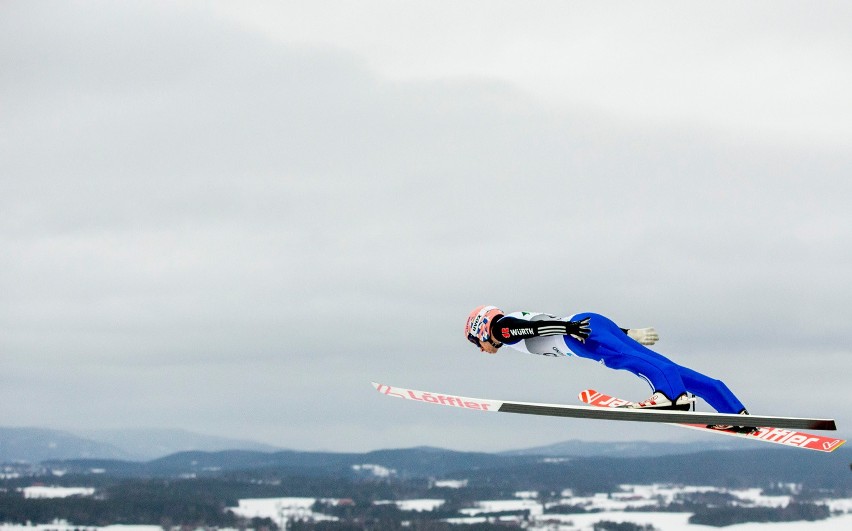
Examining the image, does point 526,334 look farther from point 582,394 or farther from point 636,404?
A: point 582,394

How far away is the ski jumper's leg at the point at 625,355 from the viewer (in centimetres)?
1752

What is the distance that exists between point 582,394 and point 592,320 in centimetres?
455

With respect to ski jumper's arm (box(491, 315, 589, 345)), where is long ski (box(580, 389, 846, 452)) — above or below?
below

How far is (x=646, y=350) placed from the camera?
1795 cm

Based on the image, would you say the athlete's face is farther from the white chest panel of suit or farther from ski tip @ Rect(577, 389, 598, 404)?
ski tip @ Rect(577, 389, 598, 404)

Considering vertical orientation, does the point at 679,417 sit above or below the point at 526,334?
below

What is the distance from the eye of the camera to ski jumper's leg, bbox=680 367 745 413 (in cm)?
1803

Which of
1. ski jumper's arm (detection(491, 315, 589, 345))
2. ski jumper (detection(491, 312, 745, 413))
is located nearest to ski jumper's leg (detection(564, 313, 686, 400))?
ski jumper (detection(491, 312, 745, 413))

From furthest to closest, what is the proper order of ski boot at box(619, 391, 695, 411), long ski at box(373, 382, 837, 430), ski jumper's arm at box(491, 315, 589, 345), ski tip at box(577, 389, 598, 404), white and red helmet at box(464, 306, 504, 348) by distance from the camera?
ski tip at box(577, 389, 598, 404), white and red helmet at box(464, 306, 504, 348), ski jumper's arm at box(491, 315, 589, 345), ski boot at box(619, 391, 695, 411), long ski at box(373, 382, 837, 430)

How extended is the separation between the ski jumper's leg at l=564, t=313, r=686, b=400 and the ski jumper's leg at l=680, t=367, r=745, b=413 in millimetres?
210

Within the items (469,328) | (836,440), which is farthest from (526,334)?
(836,440)

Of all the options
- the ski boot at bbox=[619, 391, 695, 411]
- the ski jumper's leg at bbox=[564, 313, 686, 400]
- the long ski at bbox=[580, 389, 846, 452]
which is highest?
the ski jumper's leg at bbox=[564, 313, 686, 400]

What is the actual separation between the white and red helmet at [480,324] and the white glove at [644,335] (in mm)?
2533

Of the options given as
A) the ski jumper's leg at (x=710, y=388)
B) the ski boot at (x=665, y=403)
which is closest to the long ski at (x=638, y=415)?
the ski boot at (x=665, y=403)
